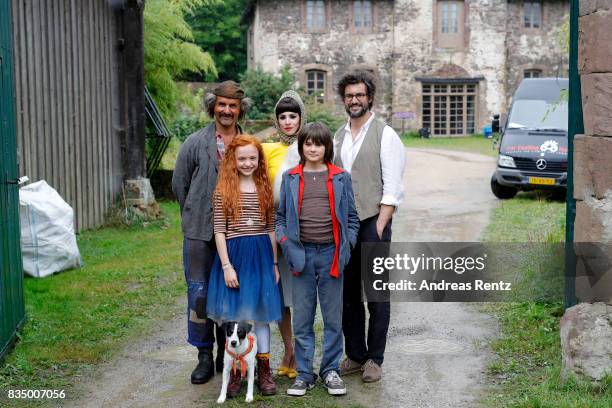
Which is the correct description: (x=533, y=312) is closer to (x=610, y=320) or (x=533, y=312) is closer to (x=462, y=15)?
(x=610, y=320)

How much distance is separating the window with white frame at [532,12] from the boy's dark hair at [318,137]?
35.1m

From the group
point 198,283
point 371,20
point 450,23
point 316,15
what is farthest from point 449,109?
point 198,283

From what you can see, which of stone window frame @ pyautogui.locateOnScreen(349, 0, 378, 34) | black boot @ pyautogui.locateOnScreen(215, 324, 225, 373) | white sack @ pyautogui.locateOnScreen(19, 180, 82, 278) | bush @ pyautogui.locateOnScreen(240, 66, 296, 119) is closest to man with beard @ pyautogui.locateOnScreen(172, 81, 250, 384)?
black boot @ pyautogui.locateOnScreen(215, 324, 225, 373)

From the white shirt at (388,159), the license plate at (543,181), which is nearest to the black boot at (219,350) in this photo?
the white shirt at (388,159)

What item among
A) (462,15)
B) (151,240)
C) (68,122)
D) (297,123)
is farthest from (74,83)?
(462,15)

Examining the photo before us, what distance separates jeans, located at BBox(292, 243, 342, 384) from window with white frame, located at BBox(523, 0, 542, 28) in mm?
35294

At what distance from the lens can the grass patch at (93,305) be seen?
5.80m

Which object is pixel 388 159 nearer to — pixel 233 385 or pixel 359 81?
pixel 359 81

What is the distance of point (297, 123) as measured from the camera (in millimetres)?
5254

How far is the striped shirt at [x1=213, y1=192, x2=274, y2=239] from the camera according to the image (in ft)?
16.7

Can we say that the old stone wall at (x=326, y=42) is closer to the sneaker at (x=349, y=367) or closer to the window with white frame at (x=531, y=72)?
the window with white frame at (x=531, y=72)

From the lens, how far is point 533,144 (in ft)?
51.3

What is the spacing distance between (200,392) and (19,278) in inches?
86.1

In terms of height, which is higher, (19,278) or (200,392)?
(19,278)
